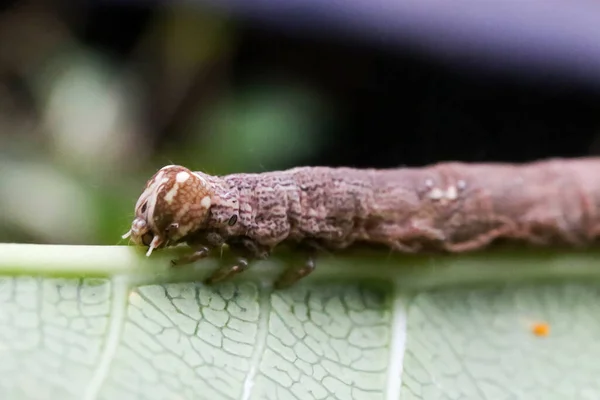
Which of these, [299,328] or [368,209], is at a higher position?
[368,209]

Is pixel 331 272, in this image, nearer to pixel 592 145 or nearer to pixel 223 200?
pixel 223 200

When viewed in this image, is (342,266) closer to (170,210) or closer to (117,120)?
(170,210)

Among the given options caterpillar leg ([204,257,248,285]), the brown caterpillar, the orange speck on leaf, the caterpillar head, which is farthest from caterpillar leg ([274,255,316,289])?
the orange speck on leaf

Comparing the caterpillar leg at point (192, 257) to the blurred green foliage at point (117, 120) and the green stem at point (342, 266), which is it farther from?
the blurred green foliage at point (117, 120)

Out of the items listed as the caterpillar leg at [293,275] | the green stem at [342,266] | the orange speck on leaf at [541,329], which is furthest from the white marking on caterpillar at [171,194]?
the orange speck on leaf at [541,329]

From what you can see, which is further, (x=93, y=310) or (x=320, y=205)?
(x=320, y=205)

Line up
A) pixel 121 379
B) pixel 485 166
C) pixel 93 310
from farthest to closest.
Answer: pixel 485 166 < pixel 93 310 < pixel 121 379

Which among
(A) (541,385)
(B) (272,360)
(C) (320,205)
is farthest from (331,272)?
(A) (541,385)

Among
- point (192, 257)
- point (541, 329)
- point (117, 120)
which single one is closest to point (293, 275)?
point (192, 257)
